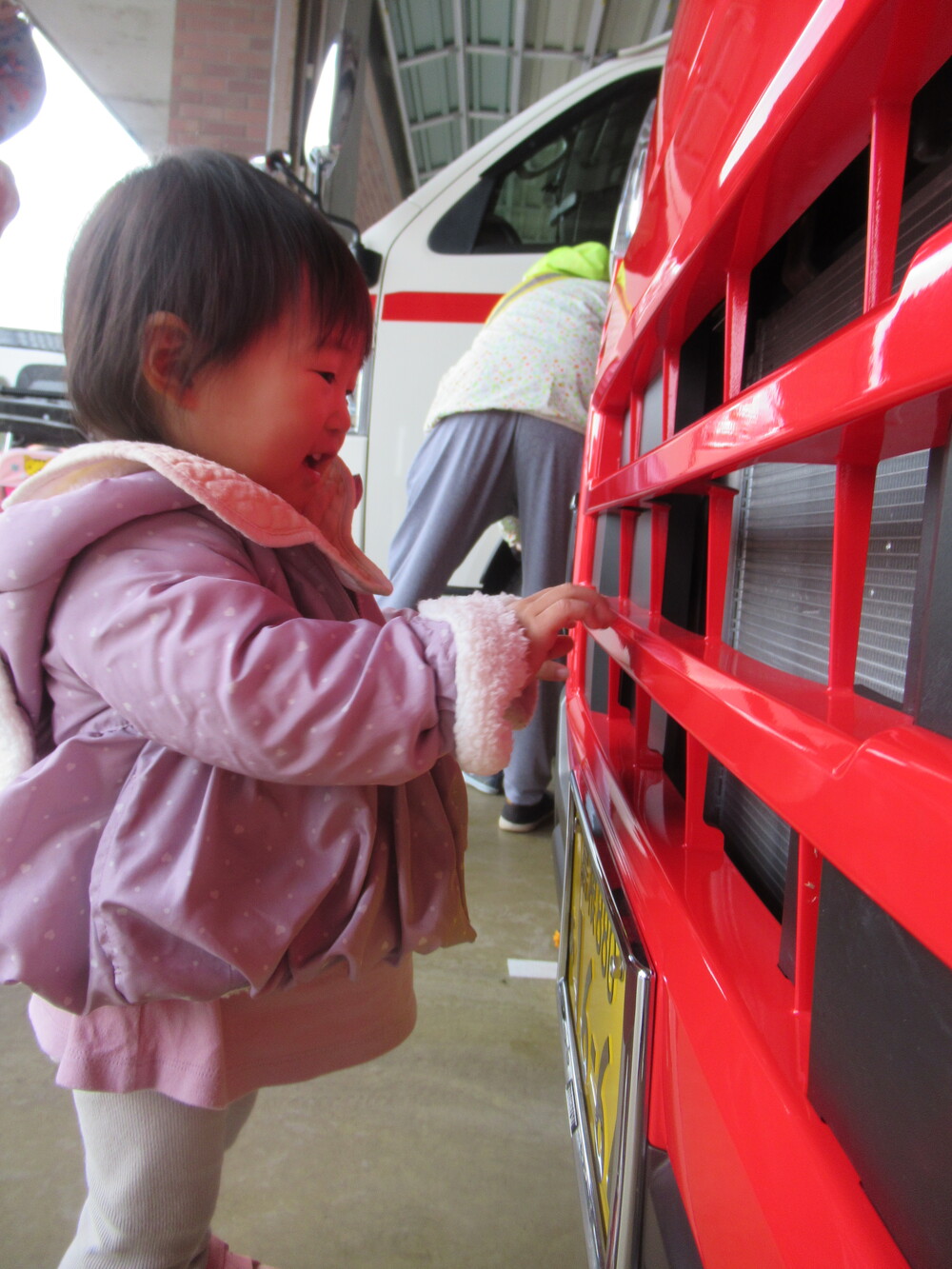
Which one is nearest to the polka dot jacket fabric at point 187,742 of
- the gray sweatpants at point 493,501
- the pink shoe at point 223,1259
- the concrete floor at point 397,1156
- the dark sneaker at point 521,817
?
the pink shoe at point 223,1259

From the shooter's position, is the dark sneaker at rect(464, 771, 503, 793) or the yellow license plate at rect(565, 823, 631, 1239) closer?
the yellow license plate at rect(565, 823, 631, 1239)

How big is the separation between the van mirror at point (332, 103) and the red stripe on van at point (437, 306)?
16.7 inches

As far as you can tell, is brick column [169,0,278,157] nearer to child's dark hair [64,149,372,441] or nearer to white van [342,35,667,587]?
white van [342,35,667,587]

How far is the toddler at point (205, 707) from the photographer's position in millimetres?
613

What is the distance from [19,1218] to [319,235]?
114cm

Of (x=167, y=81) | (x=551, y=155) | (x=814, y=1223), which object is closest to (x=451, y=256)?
(x=551, y=155)

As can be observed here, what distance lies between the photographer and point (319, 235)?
76 cm

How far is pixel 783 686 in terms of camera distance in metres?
0.49

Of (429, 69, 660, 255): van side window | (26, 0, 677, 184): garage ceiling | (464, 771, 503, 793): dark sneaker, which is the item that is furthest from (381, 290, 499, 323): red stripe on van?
(26, 0, 677, 184): garage ceiling

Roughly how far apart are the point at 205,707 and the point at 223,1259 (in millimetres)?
651

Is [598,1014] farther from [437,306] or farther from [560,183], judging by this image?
[560,183]

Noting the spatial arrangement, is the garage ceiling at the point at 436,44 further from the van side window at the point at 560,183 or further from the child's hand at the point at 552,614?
the child's hand at the point at 552,614

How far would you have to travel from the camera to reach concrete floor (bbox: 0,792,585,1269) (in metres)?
0.99

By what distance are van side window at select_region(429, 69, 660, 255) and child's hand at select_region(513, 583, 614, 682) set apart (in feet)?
7.73
